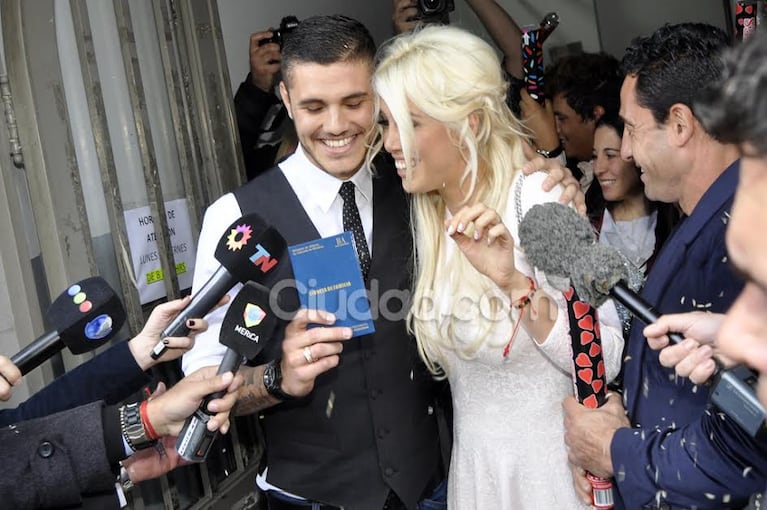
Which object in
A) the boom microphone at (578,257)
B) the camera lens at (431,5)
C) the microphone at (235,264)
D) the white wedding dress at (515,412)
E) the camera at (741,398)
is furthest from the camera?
the camera lens at (431,5)

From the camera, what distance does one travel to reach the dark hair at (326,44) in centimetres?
194

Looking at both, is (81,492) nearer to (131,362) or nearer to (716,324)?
(131,362)

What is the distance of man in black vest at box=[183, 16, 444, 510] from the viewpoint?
1915 mm

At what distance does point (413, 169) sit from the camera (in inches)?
70.6

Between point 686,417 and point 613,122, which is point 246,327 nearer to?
point 686,417

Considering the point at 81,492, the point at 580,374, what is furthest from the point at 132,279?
the point at 580,374

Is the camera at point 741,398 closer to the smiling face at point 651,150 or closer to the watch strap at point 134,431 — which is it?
the smiling face at point 651,150

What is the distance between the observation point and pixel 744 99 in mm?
622

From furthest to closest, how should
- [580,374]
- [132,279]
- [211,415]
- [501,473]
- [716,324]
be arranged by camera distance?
[132,279], [501,473], [580,374], [211,415], [716,324]

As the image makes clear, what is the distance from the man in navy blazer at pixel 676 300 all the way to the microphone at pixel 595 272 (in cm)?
13

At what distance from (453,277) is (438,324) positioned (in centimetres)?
11

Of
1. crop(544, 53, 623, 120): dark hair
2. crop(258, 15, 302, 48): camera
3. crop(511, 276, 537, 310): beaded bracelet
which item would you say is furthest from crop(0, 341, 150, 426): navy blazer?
crop(544, 53, 623, 120): dark hair

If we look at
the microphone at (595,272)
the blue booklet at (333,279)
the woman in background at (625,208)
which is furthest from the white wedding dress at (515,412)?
the woman in background at (625,208)

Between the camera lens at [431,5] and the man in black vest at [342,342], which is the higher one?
the camera lens at [431,5]
